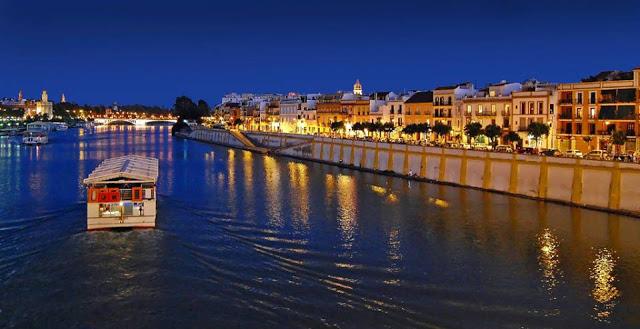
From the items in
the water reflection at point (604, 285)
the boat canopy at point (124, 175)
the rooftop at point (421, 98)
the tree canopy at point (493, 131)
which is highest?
A: the rooftop at point (421, 98)

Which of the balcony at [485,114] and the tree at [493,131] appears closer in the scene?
the tree at [493,131]

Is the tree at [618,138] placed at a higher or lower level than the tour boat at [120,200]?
higher

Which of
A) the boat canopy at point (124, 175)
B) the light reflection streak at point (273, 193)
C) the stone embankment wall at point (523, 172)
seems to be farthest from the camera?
the stone embankment wall at point (523, 172)

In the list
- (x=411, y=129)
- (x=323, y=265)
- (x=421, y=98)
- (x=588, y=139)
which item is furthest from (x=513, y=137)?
(x=323, y=265)

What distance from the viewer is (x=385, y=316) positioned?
55.5ft

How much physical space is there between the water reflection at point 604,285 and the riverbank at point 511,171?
25.6 ft

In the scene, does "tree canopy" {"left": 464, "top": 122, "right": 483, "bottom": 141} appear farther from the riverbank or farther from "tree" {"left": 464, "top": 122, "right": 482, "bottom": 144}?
the riverbank

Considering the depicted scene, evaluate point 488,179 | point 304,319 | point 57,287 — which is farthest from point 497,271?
point 488,179

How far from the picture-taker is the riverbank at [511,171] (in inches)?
1224

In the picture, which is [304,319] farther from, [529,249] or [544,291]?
[529,249]

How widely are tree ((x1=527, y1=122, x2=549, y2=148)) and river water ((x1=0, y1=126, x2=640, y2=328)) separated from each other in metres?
10.2

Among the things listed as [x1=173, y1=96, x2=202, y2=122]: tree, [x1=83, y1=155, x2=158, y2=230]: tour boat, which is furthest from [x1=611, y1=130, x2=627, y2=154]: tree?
[x1=173, y1=96, x2=202, y2=122]: tree

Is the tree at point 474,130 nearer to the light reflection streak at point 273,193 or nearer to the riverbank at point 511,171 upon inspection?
the riverbank at point 511,171

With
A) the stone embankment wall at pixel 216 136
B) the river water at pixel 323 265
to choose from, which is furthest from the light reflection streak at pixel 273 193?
the stone embankment wall at pixel 216 136
